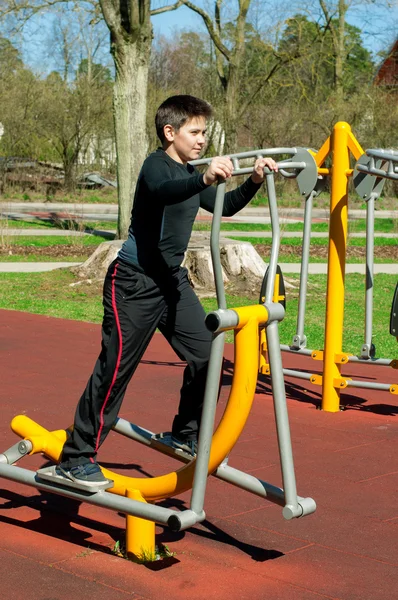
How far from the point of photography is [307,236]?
5941 mm

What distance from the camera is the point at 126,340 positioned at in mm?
3584

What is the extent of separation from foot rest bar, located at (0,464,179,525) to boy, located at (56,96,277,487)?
6cm

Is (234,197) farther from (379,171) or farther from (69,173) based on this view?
(69,173)

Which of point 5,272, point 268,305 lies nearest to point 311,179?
point 268,305

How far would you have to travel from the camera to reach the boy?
357 centimetres

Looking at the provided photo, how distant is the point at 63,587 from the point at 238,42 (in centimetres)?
2707

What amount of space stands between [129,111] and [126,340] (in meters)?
11.4

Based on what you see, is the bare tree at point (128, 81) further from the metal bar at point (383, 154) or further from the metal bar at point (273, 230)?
the metal bar at point (273, 230)

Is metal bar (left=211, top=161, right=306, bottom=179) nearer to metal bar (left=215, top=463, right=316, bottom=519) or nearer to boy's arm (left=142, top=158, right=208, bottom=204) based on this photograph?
boy's arm (left=142, top=158, right=208, bottom=204)

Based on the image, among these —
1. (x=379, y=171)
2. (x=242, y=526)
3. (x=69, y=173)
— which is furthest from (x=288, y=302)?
(x=69, y=173)

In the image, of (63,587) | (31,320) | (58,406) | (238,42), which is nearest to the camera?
(63,587)

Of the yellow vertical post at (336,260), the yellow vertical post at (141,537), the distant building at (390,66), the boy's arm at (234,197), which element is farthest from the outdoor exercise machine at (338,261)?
the distant building at (390,66)

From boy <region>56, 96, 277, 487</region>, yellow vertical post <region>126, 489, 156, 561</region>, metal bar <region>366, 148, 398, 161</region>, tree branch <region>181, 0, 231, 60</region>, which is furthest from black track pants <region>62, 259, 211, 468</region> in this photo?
tree branch <region>181, 0, 231, 60</region>

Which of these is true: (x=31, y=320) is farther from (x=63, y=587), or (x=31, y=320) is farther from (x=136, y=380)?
(x=63, y=587)
